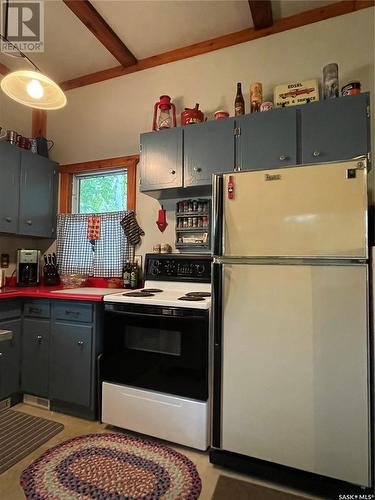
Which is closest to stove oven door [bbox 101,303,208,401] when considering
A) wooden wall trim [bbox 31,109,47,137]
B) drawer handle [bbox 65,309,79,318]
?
drawer handle [bbox 65,309,79,318]

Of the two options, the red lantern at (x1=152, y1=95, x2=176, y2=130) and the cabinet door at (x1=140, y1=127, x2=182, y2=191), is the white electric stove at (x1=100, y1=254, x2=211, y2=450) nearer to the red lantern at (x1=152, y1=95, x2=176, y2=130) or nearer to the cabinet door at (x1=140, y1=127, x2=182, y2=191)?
the cabinet door at (x1=140, y1=127, x2=182, y2=191)

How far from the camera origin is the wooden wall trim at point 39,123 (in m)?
3.30

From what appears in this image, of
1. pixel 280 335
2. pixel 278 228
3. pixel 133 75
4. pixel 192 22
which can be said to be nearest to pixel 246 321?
pixel 280 335

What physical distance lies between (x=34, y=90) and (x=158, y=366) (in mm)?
1967

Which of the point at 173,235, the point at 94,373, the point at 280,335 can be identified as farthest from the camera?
the point at 173,235

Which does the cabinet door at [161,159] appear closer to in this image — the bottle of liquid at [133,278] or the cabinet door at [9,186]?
the bottle of liquid at [133,278]

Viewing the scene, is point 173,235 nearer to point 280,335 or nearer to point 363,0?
point 280,335

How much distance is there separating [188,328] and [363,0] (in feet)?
8.94

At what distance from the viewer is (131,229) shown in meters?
2.76

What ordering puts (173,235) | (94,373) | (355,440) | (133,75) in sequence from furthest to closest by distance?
1. (133,75)
2. (173,235)
3. (94,373)
4. (355,440)

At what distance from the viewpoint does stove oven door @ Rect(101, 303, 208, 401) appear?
1.74 metres

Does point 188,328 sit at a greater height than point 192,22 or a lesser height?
lesser

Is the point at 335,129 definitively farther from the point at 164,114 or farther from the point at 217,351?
the point at 217,351

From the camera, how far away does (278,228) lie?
5.05 ft
